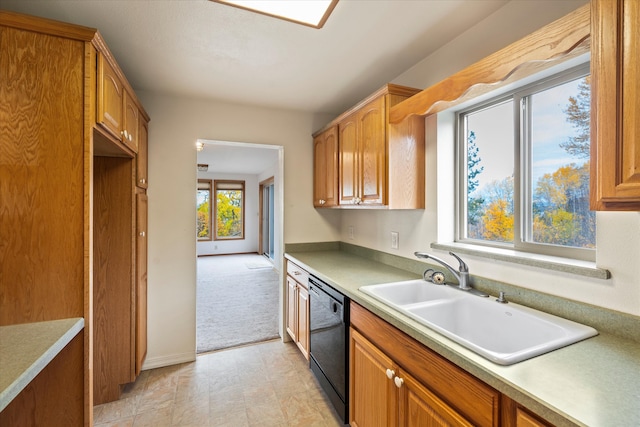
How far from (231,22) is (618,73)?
5.41 feet

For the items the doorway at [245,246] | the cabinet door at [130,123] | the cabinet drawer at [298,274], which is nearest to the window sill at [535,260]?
the cabinet drawer at [298,274]

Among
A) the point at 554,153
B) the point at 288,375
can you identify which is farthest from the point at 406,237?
the point at 288,375

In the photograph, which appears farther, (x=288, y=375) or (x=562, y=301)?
(x=288, y=375)

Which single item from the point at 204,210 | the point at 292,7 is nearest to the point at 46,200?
the point at 292,7

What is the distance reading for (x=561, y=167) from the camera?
1.39 meters

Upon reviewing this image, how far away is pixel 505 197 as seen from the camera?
1.66m

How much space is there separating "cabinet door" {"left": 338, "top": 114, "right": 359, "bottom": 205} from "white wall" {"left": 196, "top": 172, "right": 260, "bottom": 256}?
632 cm

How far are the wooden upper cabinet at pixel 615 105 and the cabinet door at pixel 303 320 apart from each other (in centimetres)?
195

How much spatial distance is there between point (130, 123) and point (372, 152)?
163 cm

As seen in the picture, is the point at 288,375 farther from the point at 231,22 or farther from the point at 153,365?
the point at 231,22

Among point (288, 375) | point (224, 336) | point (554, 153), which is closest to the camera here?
point (554, 153)

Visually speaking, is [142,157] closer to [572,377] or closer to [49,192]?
[49,192]

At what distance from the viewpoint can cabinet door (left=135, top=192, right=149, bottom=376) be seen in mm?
2203

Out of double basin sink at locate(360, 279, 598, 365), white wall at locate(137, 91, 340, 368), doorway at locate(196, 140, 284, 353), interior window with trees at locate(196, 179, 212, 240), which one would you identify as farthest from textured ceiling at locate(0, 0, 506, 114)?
interior window with trees at locate(196, 179, 212, 240)
